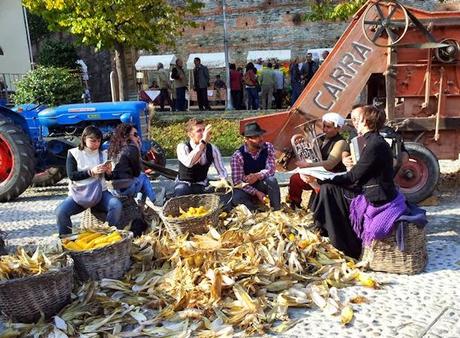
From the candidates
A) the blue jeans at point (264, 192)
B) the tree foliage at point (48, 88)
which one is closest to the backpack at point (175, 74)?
the tree foliage at point (48, 88)

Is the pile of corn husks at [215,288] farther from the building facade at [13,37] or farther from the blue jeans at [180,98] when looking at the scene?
the building facade at [13,37]

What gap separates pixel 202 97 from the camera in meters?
17.3

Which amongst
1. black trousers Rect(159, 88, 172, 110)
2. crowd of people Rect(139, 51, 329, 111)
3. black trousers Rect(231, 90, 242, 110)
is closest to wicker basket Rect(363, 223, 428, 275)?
crowd of people Rect(139, 51, 329, 111)

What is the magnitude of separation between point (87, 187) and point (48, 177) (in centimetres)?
424

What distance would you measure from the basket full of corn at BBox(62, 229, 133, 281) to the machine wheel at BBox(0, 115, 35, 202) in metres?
3.80

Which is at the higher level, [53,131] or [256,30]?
[256,30]

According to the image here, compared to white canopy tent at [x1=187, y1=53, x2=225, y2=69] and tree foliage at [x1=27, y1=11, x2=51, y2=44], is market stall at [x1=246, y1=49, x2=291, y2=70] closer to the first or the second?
white canopy tent at [x1=187, y1=53, x2=225, y2=69]

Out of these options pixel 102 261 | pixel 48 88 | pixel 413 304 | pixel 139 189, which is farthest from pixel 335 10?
pixel 102 261

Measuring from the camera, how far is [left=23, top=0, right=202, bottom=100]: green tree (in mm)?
13289

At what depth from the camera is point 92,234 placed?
4.80 m

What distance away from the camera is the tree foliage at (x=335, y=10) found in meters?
14.3

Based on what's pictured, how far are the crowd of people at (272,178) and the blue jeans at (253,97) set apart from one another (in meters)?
11.2

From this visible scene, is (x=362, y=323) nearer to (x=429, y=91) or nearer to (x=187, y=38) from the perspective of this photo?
(x=429, y=91)

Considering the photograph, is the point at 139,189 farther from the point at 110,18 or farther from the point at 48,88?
the point at 110,18
